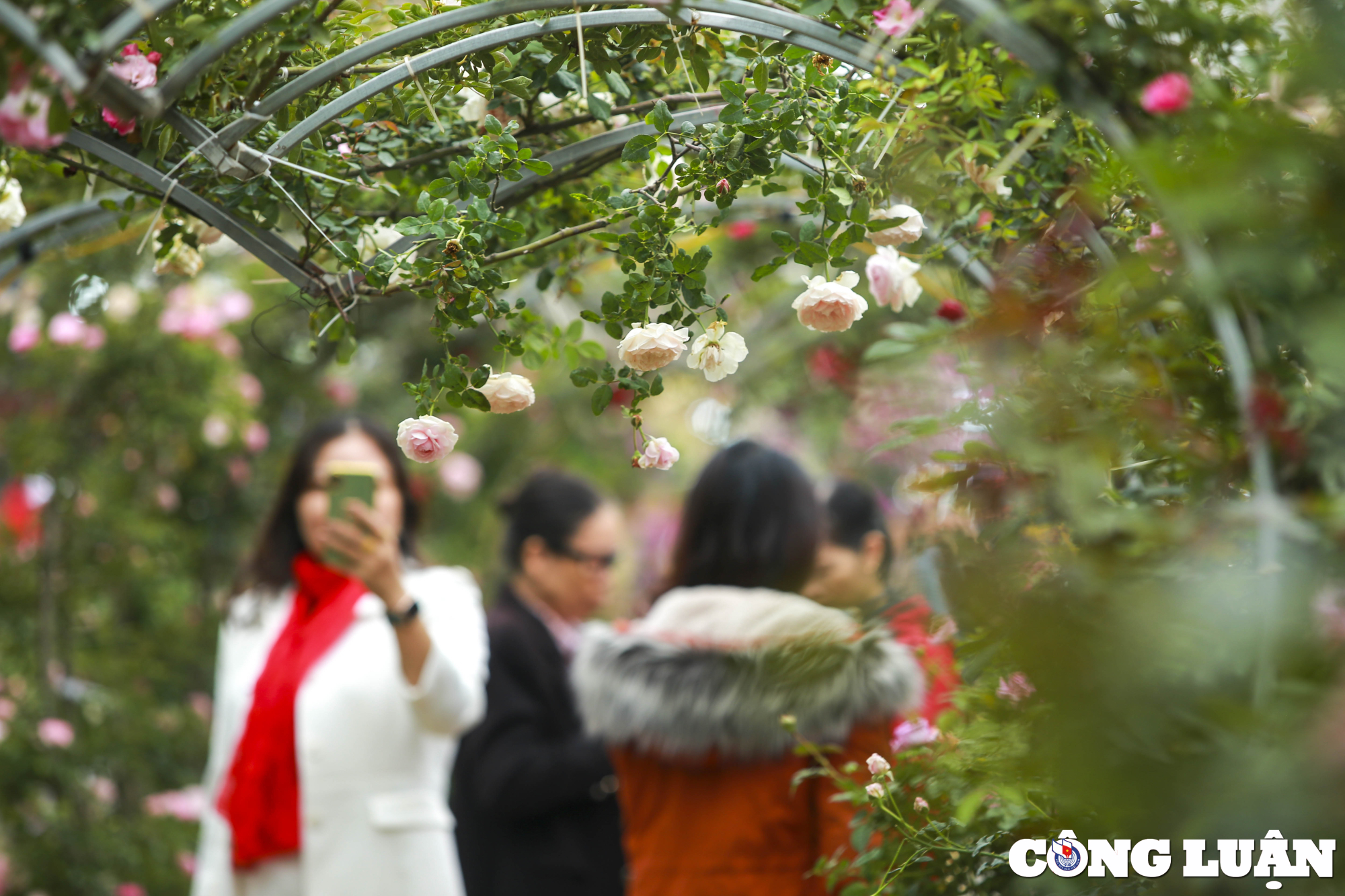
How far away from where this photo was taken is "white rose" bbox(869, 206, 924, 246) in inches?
38.3

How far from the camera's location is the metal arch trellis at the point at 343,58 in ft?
2.56

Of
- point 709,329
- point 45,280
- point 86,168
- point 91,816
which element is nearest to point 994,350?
point 709,329

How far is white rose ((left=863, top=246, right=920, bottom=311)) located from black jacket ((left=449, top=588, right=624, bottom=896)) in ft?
4.15

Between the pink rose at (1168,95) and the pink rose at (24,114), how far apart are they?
2.57 ft

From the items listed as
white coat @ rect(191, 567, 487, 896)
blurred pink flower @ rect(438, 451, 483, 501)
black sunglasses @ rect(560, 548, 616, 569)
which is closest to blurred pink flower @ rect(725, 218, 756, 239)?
black sunglasses @ rect(560, 548, 616, 569)

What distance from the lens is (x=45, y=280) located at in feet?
10.4

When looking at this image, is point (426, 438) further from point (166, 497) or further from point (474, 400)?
point (166, 497)

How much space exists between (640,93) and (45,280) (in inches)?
108

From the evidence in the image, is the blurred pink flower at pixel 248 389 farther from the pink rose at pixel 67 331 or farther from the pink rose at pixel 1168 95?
the pink rose at pixel 1168 95

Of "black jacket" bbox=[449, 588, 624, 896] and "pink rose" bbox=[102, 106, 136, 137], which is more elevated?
"pink rose" bbox=[102, 106, 136, 137]

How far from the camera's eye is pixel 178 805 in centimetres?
318

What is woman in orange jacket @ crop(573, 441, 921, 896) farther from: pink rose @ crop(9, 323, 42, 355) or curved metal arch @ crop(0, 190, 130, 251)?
pink rose @ crop(9, 323, 42, 355)

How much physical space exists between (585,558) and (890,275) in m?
1.60

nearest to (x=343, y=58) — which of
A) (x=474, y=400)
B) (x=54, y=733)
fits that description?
(x=474, y=400)
